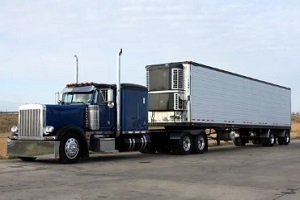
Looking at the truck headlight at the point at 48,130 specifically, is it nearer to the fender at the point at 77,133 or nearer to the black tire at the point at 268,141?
the fender at the point at 77,133

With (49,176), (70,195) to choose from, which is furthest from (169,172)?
(70,195)

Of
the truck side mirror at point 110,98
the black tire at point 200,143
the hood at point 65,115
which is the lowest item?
the black tire at point 200,143

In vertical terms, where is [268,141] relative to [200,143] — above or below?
below

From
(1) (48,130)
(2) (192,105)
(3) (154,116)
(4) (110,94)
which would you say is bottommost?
(1) (48,130)

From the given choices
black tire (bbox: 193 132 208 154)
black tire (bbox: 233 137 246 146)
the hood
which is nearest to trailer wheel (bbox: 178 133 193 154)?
black tire (bbox: 193 132 208 154)

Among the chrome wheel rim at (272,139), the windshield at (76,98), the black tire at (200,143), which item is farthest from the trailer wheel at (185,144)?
the chrome wheel rim at (272,139)

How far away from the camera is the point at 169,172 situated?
14.4 m

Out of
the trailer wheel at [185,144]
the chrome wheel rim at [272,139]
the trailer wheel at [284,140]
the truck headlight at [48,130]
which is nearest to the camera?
the truck headlight at [48,130]

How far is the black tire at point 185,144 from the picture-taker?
22.3m

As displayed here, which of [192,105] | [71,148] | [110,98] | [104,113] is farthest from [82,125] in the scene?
[192,105]

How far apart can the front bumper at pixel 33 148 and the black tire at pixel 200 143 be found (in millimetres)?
8734

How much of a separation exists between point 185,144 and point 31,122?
832 cm

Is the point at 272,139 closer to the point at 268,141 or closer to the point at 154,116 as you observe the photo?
the point at 268,141

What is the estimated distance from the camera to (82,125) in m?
18.0
